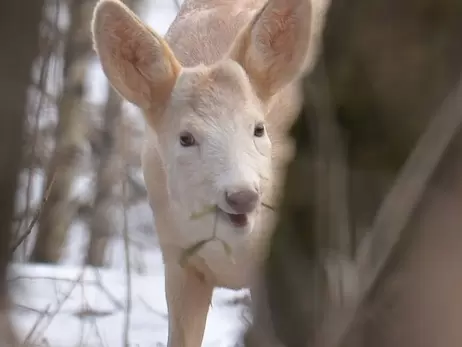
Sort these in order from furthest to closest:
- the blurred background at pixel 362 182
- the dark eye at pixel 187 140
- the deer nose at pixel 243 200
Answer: the dark eye at pixel 187 140 → the deer nose at pixel 243 200 → the blurred background at pixel 362 182

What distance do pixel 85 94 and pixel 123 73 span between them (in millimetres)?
493

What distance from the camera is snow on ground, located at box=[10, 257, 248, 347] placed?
89 centimetres

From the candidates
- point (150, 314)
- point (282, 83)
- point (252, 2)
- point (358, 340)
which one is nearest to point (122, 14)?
point (282, 83)

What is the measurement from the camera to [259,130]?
2.96ft

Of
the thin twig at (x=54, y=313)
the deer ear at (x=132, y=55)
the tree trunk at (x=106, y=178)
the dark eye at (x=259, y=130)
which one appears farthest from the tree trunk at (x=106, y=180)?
the dark eye at (x=259, y=130)

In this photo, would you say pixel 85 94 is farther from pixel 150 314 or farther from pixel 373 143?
pixel 373 143

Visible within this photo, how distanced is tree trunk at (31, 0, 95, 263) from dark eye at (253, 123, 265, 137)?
1.06 ft

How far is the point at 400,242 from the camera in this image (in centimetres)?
40

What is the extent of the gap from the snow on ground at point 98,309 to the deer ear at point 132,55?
0.89 feet

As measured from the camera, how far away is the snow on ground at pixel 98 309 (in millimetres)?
895

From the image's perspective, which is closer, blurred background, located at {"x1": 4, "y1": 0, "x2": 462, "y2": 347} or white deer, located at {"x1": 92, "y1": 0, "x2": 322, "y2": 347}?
blurred background, located at {"x1": 4, "y1": 0, "x2": 462, "y2": 347}

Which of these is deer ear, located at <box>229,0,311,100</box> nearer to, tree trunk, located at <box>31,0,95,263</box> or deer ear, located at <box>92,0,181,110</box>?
deer ear, located at <box>92,0,181,110</box>

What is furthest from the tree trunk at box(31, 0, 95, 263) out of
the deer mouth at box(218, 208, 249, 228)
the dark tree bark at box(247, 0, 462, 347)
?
the dark tree bark at box(247, 0, 462, 347)

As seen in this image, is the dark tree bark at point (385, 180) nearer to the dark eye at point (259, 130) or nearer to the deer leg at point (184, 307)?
the dark eye at point (259, 130)
